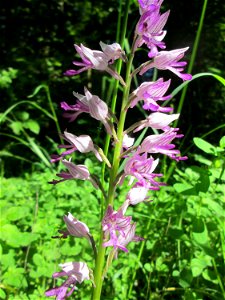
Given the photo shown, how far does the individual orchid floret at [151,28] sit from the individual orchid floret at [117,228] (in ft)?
1.71

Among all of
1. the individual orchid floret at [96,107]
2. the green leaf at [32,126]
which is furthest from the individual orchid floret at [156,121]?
the green leaf at [32,126]

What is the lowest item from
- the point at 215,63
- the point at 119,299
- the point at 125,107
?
the point at 119,299

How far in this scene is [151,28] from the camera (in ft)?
4.04

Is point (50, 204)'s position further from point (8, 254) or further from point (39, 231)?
point (8, 254)

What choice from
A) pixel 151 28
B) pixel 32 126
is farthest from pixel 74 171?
pixel 32 126

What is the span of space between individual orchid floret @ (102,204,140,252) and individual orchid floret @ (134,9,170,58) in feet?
1.71

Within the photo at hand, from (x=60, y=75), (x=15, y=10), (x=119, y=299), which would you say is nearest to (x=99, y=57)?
(x=119, y=299)

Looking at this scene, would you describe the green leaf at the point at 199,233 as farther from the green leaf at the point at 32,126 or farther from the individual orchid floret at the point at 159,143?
the green leaf at the point at 32,126

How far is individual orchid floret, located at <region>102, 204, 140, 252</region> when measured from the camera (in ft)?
3.90

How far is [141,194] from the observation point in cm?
130

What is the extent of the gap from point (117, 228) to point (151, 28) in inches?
25.1

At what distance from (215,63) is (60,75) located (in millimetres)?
2503

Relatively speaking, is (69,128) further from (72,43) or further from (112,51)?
(112,51)

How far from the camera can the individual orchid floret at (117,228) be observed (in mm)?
1188
